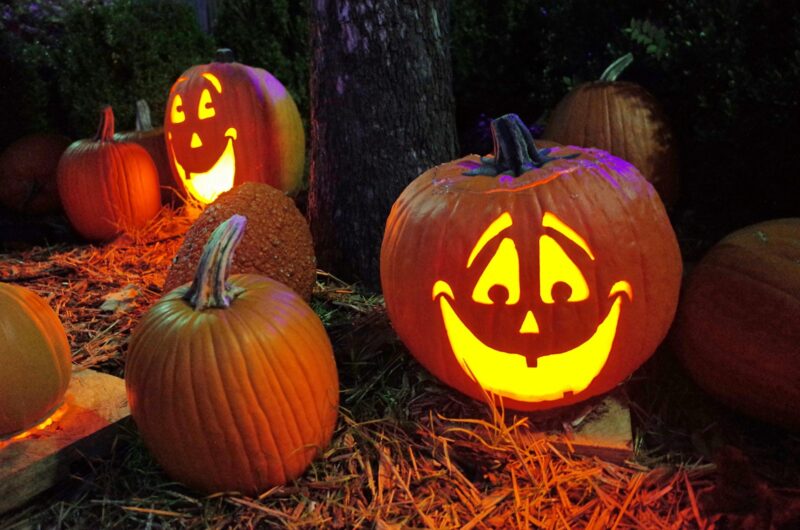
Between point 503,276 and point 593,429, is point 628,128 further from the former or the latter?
point 593,429

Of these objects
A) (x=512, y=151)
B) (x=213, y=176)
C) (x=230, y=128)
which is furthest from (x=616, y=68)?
(x=213, y=176)

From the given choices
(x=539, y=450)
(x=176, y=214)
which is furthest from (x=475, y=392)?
(x=176, y=214)

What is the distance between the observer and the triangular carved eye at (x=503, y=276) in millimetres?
1957

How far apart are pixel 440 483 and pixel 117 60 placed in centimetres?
423

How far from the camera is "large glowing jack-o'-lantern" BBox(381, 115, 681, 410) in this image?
1.94 meters

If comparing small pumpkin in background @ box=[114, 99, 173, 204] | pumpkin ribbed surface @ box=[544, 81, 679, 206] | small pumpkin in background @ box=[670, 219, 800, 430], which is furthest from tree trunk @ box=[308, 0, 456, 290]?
small pumpkin in background @ box=[114, 99, 173, 204]

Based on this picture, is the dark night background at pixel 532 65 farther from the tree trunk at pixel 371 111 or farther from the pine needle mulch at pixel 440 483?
the pine needle mulch at pixel 440 483

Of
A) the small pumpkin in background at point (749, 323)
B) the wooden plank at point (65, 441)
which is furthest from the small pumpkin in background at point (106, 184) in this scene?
the small pumpkin in background at point (749, 323)

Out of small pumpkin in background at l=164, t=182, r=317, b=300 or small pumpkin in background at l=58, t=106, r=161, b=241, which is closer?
small pumpkin in background at l=164, t=182, r=317, b=300

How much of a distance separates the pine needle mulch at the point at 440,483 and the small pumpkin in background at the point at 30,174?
3.41 meters

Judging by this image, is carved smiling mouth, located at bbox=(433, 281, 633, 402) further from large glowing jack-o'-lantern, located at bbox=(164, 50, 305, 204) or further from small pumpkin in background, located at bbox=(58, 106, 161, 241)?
small pumpkin in background, located at bbox=(58, 106, 161, 241)

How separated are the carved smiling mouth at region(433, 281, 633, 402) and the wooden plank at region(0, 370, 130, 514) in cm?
117

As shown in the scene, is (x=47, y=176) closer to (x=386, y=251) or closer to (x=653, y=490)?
(x=386, y=251)

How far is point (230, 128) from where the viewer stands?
3.82 m
